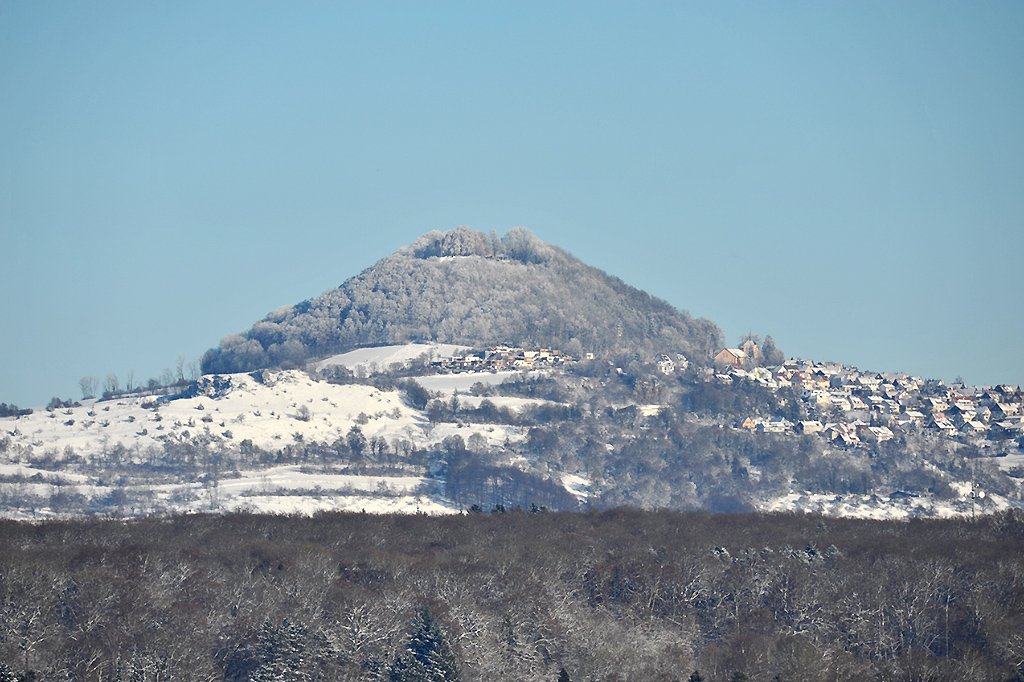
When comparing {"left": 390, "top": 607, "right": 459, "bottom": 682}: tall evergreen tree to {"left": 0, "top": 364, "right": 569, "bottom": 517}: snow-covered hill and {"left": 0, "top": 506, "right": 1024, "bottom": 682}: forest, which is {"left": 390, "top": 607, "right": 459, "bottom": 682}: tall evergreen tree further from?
{"left": 0, "top": 364, "right": 569, "bottom": 517}: snow-covered hill

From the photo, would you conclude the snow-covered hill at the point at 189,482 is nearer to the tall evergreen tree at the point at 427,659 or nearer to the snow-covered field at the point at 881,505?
the snow-covered field at the point at 881,505

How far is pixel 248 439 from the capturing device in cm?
19975

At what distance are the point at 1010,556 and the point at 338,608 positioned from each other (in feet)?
122

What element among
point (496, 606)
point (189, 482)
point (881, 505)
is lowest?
point (496, 606)

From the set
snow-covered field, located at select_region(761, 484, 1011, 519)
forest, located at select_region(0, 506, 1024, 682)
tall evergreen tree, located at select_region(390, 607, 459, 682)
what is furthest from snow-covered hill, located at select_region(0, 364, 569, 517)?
tall evergreen tree, located at select_region(390, 607, 459, 682)

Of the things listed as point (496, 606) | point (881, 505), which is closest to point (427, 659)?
point (496, 606)

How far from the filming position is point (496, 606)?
70750 millimetres

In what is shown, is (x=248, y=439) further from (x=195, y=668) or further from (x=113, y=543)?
(x=195, y=668)

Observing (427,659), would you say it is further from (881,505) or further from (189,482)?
(881,505)

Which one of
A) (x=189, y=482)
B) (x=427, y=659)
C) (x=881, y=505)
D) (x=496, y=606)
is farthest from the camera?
(x=881, y=505)

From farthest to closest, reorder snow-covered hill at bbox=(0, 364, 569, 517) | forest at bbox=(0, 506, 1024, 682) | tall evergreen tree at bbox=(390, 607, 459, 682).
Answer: snow-covered hill at bbox=(0, 364, 569, 517), forest at bbox=(0, 506, 1024, 682), tall evergreen tree at bbox=(390, 607, 459, 682)

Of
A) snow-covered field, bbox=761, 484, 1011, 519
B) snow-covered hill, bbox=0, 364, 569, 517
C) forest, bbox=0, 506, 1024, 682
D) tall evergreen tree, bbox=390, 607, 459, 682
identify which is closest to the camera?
tall evergreen tree, bbox=390, 607, 459, 682

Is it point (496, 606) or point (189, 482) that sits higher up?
point (189, 482)

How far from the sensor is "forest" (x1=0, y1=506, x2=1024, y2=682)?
206 feet
